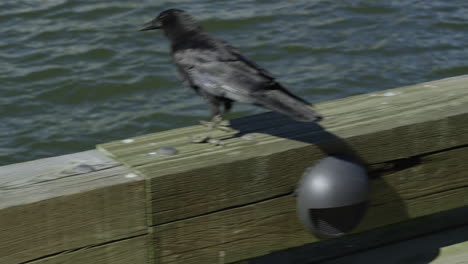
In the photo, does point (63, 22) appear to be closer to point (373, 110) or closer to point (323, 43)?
point (323, 43)

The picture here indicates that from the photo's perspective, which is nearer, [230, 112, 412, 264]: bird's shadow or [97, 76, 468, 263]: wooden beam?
[97, 76, 468, 263]: wooden beam

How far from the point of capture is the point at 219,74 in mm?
3828

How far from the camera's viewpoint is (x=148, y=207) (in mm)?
2848

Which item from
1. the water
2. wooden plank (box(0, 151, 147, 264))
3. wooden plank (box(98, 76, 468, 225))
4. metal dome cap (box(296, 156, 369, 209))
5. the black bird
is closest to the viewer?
wooden plank (box(0, 151, 147, 264))

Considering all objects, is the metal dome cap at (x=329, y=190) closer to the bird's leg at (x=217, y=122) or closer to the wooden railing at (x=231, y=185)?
the wooden railing at (x=231, y=185)

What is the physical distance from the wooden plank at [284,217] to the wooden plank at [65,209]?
15 cm

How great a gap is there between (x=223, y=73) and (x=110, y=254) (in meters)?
1.22

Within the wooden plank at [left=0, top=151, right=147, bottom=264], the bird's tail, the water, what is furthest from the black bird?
the water

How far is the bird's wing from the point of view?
3.62 metres

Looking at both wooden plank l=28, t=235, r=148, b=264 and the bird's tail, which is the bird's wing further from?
wooden plank l=28, t=235, r=148, b=264

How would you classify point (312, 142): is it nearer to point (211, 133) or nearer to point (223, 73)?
point (211, 133)

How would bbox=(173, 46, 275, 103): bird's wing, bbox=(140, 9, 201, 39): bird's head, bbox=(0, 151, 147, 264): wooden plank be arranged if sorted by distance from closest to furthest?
bbox=(0, 151, 147, 264): wooden plank < bbox=(173, 46, 275, 103): bird's wing < bbox=(140, 9, 201, 39): bird's head

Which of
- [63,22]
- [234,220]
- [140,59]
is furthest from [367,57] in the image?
[234,220]

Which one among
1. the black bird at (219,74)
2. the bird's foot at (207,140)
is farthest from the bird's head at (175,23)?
the bird's foot at (207,140)
